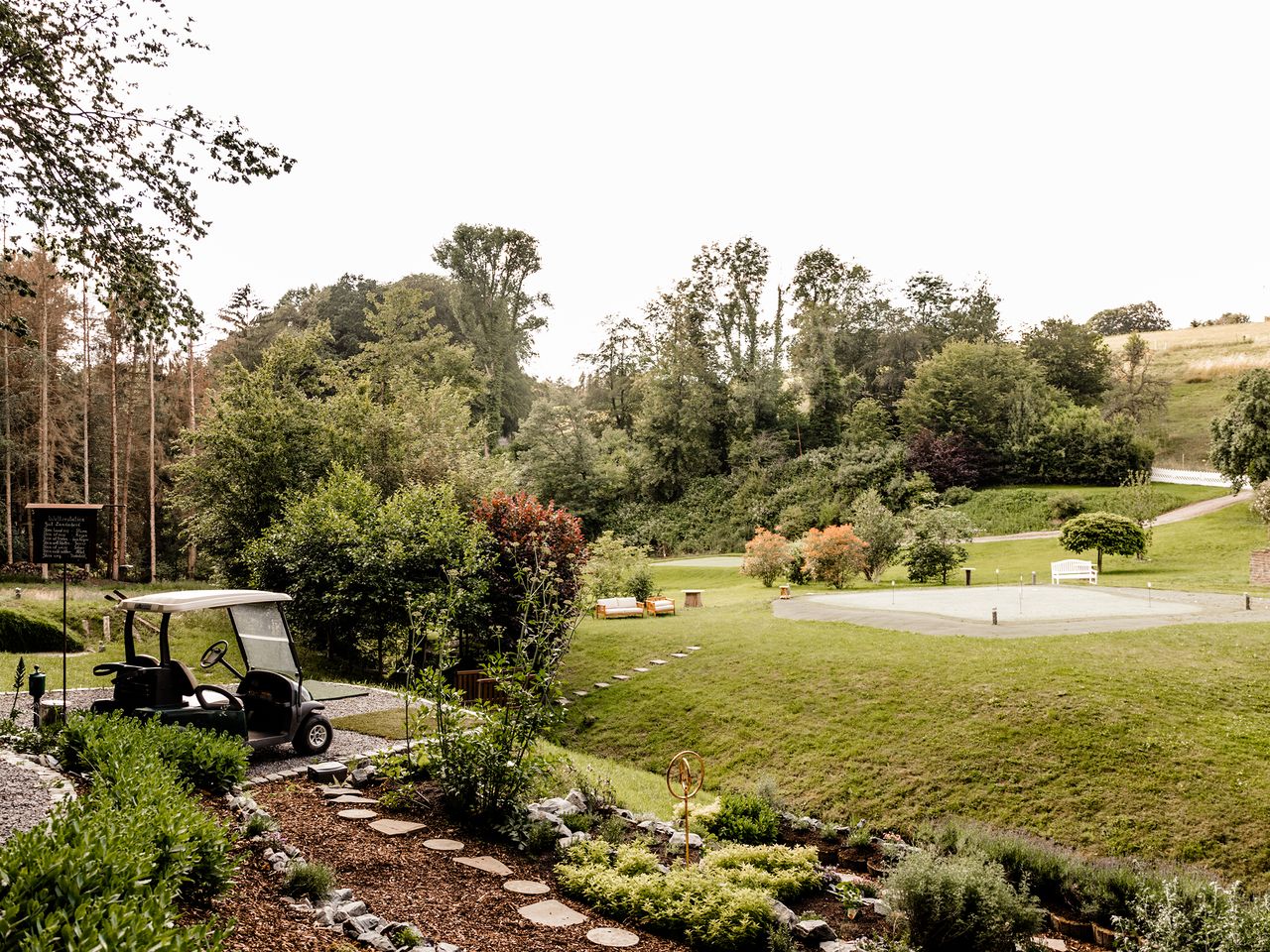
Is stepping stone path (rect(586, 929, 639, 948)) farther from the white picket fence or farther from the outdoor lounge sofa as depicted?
the white picket fence

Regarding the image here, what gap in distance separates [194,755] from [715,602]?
17.9m

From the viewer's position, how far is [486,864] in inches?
216

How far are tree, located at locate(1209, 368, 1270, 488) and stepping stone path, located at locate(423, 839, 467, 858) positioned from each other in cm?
3150

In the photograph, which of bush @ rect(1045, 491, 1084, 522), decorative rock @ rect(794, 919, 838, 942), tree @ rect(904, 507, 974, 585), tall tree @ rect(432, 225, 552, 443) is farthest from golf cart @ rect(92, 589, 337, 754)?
tall tree @ rect(432, 225, 552, 443)

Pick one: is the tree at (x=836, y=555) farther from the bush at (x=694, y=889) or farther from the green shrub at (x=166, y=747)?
the green shrub at (x=166, y=747)

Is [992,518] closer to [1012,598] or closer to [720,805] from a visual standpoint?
[1012,598]

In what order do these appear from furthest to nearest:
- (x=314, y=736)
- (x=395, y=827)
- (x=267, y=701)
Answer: (x=314, y=736) < (x=267, y=701) < (x=395, y=827)

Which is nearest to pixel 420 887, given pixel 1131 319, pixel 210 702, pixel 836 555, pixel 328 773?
pixel 328 773

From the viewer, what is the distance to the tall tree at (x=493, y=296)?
Result: 46.6 metres

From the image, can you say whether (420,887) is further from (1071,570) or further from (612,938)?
(1071,570)

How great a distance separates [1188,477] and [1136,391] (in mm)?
7981

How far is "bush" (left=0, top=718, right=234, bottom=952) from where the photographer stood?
8.36ft

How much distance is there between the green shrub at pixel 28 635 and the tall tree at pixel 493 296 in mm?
31213

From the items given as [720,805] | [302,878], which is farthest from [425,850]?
[720,805]
